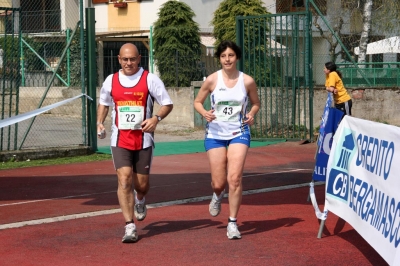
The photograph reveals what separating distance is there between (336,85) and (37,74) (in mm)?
6592

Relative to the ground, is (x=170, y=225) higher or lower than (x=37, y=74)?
lower

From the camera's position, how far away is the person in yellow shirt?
56.4 ft

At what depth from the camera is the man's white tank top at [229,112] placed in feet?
26.2

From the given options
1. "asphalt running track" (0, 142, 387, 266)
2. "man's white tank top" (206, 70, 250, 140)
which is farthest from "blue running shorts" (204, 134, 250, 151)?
"asphalt running track" (0, 142, 387, 266)

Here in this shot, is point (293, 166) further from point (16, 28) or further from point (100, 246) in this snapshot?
point (100, 246)

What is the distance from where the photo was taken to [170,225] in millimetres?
8539

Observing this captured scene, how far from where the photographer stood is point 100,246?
7449 mm

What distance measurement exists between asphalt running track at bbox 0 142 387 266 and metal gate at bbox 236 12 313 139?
4.95 m

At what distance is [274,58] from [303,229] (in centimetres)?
1101

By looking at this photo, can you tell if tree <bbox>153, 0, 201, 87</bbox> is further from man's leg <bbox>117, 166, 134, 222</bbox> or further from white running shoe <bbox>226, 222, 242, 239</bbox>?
white running shoe <bbox>226, 222, 242, 239</bbox>

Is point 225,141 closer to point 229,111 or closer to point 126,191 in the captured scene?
point 229,111

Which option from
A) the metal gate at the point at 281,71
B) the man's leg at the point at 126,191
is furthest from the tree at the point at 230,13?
the man's leg at the point at 126,191

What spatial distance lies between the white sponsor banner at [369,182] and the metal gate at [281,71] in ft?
33.5

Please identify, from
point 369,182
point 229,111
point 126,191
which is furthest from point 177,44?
point 369,182
